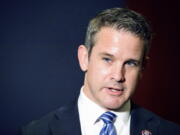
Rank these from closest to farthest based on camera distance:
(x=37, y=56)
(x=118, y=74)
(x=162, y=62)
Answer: (x=118, y=74), (x=37, y=56), (x=162, y=62)

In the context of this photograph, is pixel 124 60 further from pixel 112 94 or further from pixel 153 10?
pixel 153 10

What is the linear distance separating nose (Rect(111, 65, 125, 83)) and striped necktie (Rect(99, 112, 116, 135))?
20 cm

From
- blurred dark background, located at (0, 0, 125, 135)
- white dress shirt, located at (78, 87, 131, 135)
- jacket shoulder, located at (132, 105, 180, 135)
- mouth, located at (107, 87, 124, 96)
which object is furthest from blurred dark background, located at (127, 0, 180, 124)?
mouth, located at (107, 87, 124, 96)

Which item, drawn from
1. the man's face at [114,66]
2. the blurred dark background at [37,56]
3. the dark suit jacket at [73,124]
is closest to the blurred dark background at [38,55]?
the blurred dark background at [37,56]

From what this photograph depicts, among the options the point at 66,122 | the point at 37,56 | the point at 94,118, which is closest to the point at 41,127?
the point at 66,122

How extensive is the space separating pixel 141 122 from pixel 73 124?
1.14 ft

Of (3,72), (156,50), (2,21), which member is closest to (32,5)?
(2,21)

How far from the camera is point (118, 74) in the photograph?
1448 mm

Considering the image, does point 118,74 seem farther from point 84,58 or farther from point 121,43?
point 84,58

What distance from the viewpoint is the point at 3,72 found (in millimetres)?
2023

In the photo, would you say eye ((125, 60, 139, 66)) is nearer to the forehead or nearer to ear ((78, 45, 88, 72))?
the forehead

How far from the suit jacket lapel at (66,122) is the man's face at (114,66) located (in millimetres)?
143

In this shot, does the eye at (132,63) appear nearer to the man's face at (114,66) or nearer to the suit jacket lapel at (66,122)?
the man's face at (114,66)

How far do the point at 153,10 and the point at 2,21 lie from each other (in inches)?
44.3
